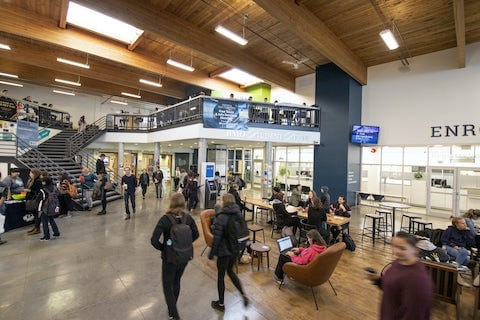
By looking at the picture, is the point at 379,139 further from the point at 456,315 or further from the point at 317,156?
the point at 456,315

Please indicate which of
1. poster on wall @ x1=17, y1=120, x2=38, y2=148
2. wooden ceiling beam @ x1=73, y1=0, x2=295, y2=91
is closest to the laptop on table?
wooden ceiling beam @ x1=73, y1=0, x2=295, y2=91

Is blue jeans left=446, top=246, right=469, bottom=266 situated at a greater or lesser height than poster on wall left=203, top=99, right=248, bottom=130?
lesser

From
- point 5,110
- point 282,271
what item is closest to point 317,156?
point 282,271

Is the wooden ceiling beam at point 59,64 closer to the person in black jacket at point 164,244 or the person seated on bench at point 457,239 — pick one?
the person in black jacket at point 164,244

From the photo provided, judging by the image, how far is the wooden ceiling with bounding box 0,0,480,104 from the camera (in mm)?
7129

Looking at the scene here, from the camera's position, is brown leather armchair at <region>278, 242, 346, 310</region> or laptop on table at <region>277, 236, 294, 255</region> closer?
brown leather armchair at <region>278, 242, 346, 310</region>

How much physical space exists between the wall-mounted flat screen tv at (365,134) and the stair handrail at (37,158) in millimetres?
12224

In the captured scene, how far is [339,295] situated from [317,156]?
928cm

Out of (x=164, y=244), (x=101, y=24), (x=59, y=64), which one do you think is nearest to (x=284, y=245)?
(x=164, y=244)

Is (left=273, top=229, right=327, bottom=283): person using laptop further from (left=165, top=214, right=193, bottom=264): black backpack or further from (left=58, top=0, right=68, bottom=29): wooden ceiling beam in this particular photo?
(left=58, top=0, right=68, bottom=29): wooden ceiling beam

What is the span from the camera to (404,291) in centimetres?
167

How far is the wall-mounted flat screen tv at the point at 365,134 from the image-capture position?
36.7 ft

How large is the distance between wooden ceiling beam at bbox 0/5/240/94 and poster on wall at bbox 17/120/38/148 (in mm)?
3913

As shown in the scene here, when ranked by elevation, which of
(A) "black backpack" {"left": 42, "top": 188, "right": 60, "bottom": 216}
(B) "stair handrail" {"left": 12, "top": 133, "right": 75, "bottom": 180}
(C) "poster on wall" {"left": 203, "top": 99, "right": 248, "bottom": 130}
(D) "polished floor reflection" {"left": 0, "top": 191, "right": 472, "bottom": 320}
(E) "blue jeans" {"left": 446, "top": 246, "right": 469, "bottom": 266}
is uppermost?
(C) "poster on wall" {"left": 203, "top": 99, "right": 248, "bottom": 130}
